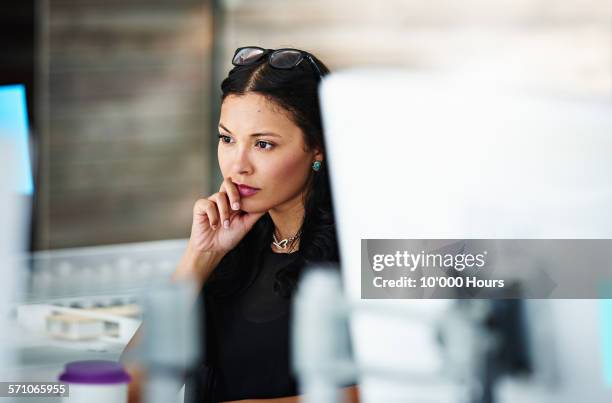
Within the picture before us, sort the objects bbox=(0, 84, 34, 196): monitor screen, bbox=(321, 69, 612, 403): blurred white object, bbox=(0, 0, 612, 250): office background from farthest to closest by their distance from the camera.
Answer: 1. bbox=(0, 0, 612, 250): office background
2. bbox=(0, 84, 34, 196): monitor screen
3. bbox=(321, 69, 612, 403): blurred white object

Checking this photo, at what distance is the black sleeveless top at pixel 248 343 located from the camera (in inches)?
43.8

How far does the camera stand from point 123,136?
Answer: 132 inches

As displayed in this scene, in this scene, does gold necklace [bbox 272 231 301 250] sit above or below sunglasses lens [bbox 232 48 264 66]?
below

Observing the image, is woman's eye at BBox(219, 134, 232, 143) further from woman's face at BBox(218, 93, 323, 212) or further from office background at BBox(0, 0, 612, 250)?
office background at BBox(0, 0, 612, 250)

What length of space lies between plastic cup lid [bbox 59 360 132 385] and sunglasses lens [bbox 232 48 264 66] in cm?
44

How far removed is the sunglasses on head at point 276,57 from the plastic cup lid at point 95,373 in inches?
17.4

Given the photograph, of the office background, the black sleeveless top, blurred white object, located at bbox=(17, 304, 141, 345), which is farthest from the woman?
the office background

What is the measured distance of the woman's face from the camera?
3.74 feet

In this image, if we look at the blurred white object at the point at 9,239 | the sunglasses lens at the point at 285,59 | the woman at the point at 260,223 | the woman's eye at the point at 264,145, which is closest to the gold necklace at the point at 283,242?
the woman at the point at 260,223

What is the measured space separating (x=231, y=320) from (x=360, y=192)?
0.26 m

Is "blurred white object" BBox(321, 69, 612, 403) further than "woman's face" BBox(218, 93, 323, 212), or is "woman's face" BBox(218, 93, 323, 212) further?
"woman's face" BBox(218, 93, 323, 212)

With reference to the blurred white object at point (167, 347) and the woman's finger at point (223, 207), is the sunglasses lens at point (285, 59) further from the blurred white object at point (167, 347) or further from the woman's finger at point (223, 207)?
the blurred white object at point (167, 347)

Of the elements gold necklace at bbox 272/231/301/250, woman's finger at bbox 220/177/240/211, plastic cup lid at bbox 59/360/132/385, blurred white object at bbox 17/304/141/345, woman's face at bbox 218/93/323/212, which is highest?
woman's face at bbox 218/93/323/212

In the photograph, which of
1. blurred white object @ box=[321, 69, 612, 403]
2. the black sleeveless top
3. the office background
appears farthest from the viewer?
the office background
